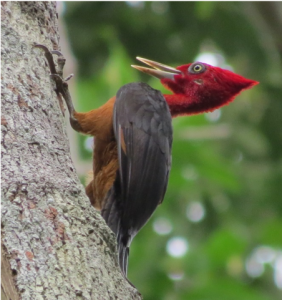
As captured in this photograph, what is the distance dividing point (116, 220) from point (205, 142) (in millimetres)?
5055

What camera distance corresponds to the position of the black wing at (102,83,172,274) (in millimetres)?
3828

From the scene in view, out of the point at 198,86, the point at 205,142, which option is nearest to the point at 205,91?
the point at 198,86

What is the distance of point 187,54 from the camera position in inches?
264

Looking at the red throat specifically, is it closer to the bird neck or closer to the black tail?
the bird neck

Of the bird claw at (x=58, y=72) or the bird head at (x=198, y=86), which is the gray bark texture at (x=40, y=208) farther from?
the bird head at (x=198, y=86)

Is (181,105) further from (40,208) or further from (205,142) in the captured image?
(205,142)

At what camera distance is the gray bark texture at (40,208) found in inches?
85.6

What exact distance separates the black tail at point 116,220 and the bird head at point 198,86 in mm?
1215

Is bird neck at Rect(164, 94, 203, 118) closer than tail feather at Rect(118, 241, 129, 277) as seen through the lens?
No

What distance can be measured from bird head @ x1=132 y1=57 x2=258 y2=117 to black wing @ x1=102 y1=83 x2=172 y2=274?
1.66 feet

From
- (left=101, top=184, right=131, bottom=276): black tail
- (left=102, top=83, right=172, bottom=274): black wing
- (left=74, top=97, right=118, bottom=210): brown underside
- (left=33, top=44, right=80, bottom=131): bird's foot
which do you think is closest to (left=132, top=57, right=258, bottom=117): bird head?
(left=102, top=83, right=172, bottom=274): black wing

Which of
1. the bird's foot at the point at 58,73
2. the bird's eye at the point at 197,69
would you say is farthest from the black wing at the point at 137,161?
the bird's eye at the point at 197,69

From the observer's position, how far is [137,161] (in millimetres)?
3977

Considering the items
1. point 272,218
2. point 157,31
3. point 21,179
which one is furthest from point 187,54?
point 21,179
